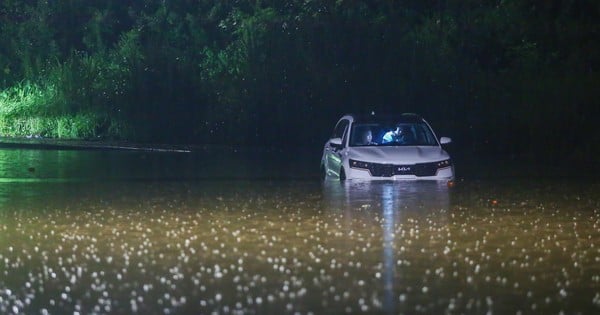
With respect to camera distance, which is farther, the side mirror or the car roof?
the car roof

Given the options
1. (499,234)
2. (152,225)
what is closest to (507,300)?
(499,234)

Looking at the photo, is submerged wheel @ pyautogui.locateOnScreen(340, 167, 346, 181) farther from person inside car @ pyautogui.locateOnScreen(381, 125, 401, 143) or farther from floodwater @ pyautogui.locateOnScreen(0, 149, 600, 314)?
person inside car @ pyautogui.locateOnScreen(381, 125, 401, 143)

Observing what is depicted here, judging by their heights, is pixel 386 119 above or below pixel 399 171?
above

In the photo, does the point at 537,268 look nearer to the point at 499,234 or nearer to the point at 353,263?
the point at 353,263

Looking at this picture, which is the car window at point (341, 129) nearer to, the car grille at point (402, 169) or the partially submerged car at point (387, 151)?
the partially submerged car at point (387, 151)

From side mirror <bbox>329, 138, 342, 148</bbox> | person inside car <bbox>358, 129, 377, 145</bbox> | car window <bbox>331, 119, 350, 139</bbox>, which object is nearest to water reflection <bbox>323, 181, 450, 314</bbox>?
side mirror <bbox>329, 138, 342, 148</bbox>

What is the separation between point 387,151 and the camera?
24672 millimetres

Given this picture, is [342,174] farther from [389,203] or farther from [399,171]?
[389,203]

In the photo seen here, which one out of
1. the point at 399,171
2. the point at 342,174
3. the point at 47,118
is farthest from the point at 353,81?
the point at 399,171

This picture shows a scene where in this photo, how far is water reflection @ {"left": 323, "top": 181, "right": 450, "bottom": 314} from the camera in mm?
15570

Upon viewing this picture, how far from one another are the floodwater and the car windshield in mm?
916

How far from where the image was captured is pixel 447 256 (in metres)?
14.3

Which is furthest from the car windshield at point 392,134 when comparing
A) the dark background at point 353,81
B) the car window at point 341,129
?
the dark background at point 353,81

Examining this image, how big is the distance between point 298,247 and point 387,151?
9.67m
